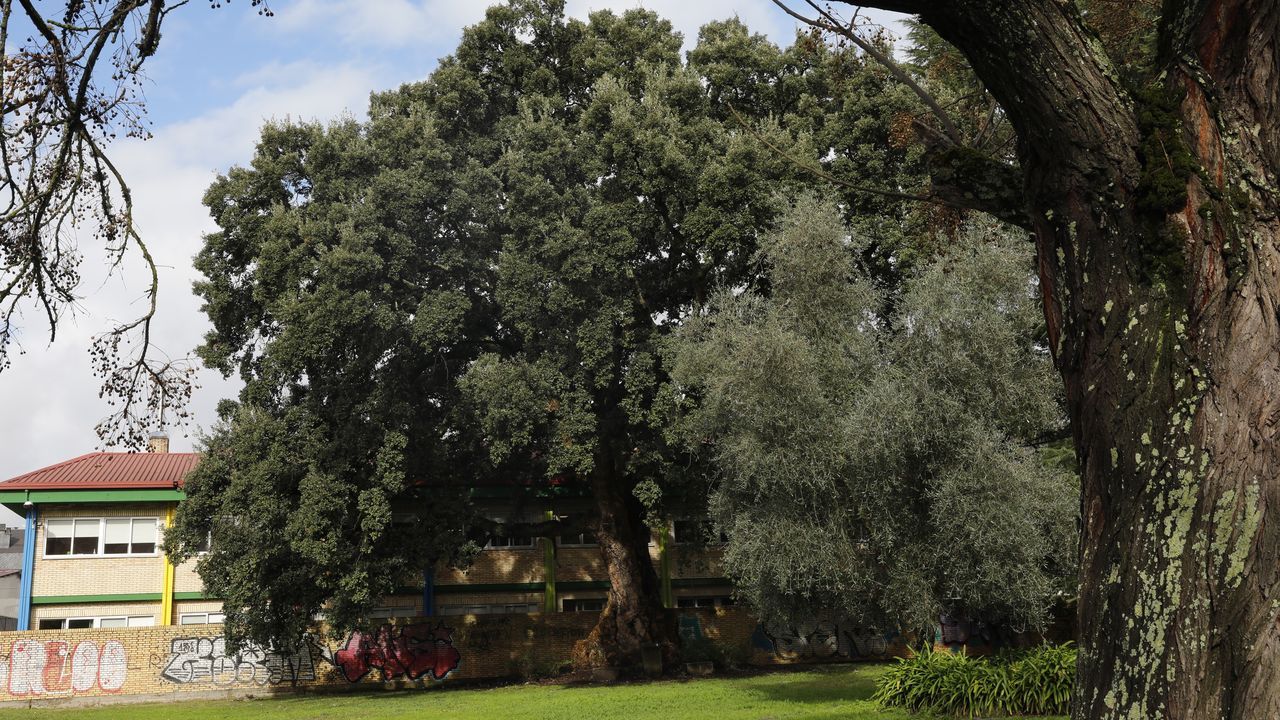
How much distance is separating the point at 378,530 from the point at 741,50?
1576 centimetres

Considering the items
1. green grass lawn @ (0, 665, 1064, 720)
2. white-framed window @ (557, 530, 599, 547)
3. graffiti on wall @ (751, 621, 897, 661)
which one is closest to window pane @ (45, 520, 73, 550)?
green grass lawn @ (0, 665, 1064, 720)

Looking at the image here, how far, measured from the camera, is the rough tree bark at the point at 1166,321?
3.82 metres

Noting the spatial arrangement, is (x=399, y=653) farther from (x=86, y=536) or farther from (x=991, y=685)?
(x=991, y=685)

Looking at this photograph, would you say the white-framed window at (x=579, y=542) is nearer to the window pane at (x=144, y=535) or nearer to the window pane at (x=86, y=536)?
the window pane at (x=144, y=535)

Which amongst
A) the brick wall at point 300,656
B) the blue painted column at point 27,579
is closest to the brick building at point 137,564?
the blue painted column at point 27,579

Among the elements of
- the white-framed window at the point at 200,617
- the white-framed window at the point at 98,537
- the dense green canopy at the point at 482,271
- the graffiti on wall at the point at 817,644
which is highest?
the dense green canopy at the point at 482,271

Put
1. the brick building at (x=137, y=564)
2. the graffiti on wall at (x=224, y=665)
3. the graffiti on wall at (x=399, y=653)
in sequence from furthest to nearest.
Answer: the brick building at (x=137, y=564), the graffiti on wall at (x=399, y=653), the graffiti on wall at (x=224, y=665)

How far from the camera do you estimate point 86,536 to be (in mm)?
33562

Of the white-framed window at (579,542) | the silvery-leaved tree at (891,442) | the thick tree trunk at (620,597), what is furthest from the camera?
the white-framed window at (579,542)

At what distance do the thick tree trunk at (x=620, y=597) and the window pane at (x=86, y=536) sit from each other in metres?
16.2

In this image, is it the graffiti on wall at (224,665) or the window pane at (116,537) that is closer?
the graffiti on wall at (224,665)

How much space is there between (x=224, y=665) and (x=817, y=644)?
62.4 ft

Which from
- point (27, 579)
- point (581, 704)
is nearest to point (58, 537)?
point (27, 579)

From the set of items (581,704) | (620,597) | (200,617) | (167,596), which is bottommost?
(581,704)
